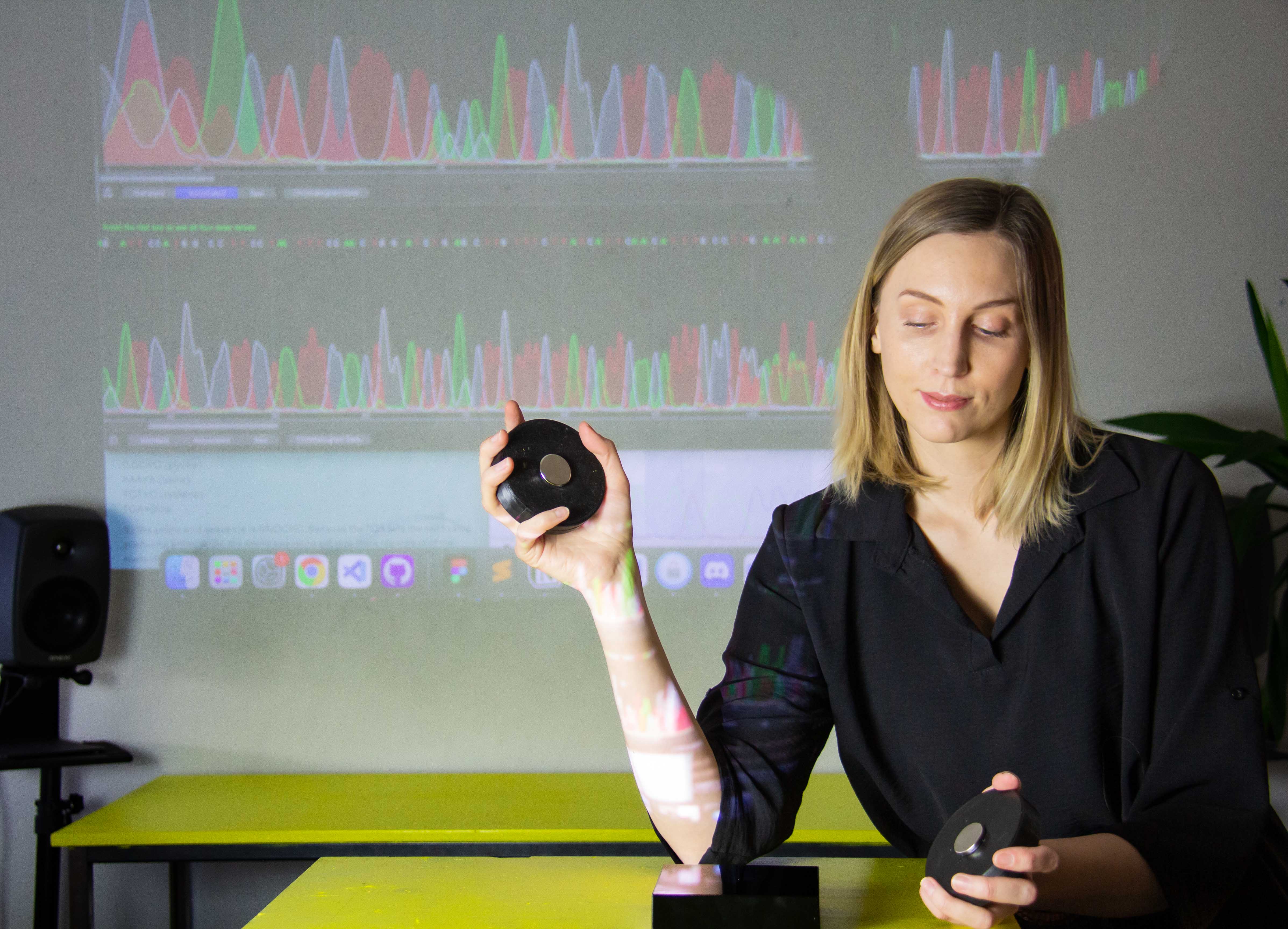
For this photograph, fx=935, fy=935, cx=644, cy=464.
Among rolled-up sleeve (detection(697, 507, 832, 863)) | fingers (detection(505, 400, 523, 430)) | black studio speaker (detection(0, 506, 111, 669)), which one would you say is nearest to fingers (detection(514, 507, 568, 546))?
fingers (detection(505, 400, 523, 430))

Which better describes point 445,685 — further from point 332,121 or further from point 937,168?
point 937,168

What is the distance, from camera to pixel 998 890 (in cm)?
83

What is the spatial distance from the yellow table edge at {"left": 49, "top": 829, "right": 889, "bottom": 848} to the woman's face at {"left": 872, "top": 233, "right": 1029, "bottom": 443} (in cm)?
125

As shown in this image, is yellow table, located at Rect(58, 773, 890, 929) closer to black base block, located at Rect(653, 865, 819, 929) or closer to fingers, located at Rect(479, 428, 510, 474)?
black base block, located at Rect(653, 865, 819, 929)

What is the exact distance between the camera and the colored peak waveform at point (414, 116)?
258cm

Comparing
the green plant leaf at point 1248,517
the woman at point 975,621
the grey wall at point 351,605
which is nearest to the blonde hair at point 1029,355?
the woman at point 975,621

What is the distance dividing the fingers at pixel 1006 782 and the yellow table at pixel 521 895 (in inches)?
9.2

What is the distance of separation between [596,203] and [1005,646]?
71.0 inches

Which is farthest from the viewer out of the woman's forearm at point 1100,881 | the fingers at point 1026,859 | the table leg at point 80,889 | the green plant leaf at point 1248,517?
the table leg at point 80,889

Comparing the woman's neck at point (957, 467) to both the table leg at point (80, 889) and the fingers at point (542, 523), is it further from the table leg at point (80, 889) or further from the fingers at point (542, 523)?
the table leg at point (80, 889)

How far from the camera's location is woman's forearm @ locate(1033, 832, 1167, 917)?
0.95 meters

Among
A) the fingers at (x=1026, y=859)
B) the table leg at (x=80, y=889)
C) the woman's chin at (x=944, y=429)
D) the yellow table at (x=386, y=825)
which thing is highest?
the woman's chin at (x=944, y=429)

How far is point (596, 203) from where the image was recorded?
260 cm

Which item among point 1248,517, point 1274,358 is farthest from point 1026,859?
point 1274,358
